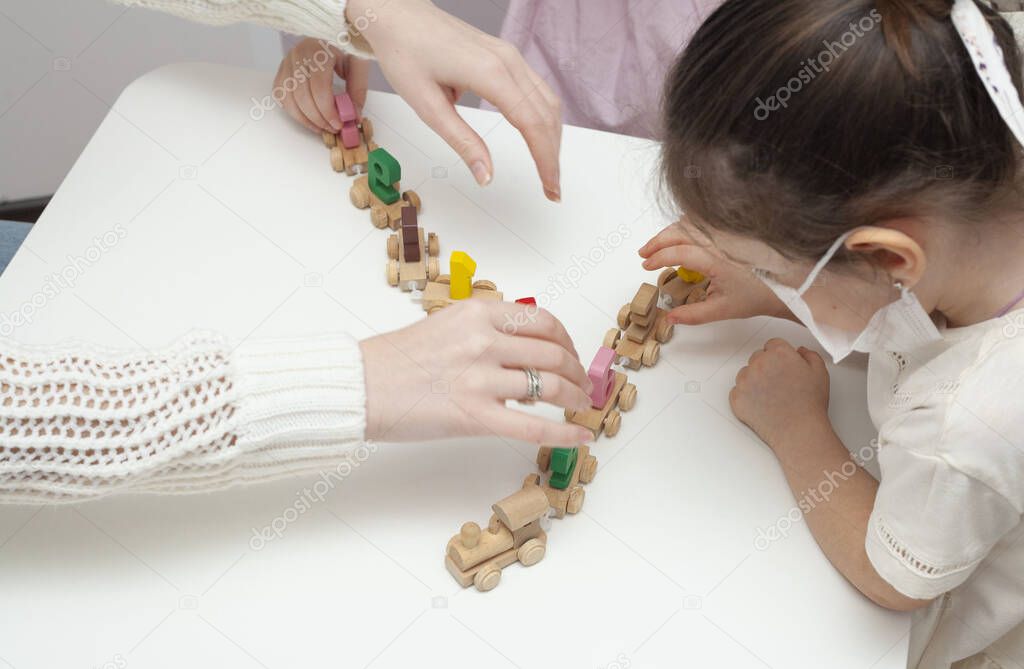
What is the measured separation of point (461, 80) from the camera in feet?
3.14

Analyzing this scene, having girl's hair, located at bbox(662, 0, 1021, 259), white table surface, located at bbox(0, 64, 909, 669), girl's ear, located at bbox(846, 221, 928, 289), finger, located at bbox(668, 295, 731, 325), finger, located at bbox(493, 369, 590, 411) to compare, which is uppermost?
girl's hair, located at bbox(662, 0, 1021, 259)

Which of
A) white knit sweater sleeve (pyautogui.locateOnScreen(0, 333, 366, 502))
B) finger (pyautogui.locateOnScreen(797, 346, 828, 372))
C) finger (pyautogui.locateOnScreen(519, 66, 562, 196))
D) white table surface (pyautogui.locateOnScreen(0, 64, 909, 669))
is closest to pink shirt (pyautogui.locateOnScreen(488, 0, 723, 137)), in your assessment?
white table surface (pyautogui.locateOnScreen(0, 64, 909, 669))

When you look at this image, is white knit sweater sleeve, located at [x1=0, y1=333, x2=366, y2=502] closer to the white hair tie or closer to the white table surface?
the white table surface

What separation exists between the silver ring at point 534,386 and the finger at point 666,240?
244mm

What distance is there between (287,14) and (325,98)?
0.10 meters

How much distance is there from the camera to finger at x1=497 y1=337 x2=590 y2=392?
81 cm

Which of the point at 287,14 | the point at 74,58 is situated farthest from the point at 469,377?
the point at 74,58

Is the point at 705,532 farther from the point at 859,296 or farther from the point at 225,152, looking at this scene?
the point at 225,152

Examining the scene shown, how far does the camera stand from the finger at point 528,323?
2.72ft

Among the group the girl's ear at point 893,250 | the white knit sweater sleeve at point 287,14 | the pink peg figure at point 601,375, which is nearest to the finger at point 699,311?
the pink peg figure at point 601,375

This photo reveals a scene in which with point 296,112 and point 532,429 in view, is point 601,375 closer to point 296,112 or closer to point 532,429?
point 532,429

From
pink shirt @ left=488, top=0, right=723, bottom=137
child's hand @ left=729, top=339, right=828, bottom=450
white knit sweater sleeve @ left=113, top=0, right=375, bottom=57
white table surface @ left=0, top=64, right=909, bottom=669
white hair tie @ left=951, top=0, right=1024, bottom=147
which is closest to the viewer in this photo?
white hair tie @ left=951, top=0, right=1024, bottom=147

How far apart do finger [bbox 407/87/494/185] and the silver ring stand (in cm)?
24

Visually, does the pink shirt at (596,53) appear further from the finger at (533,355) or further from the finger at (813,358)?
the finger at (533,355)
